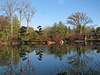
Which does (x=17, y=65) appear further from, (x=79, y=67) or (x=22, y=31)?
(x=22, y=31)

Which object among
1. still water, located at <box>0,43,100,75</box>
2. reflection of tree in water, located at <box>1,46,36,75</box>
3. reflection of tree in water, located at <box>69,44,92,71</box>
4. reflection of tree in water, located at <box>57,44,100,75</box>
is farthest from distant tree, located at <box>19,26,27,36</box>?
reflection of tree in water, located at <box>57,44,100,75</box>

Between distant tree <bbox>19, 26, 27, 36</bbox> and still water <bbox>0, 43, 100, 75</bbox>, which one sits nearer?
still water <bbox>0, 43, 100, 75</bbox>

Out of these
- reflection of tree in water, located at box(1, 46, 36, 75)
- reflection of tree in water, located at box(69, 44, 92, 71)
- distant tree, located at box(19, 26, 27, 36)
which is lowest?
reflection of tree in water, located at box(1, 46, 36, 75)

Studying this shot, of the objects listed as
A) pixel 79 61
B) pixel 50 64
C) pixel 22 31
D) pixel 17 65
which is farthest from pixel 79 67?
pixel 22 31

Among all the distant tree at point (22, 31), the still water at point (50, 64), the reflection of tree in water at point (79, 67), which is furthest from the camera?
the distant tree at point (22, 31)

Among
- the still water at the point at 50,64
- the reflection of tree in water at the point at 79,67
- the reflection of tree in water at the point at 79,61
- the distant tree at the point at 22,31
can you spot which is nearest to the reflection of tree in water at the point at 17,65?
the still water at the point at 50,64

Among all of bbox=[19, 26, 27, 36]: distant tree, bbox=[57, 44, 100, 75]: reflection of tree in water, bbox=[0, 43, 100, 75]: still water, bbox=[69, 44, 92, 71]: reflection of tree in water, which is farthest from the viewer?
bbox=[19, 26, 27, 36]: distant tree

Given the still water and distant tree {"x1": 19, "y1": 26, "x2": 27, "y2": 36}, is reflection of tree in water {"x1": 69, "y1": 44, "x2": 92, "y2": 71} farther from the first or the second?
distant tree {"x1": 19, "y1": 26, "x2": 27, "y2": 36}

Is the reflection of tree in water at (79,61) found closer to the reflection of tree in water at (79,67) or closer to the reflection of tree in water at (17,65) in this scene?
the reflection of tree in water at (79,67)

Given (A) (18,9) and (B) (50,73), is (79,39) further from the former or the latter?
(B) (50,73)

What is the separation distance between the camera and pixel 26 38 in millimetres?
26750

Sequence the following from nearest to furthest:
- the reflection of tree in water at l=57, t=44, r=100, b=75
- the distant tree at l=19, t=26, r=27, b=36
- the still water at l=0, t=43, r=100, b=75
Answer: the reflection of tree in water at l=57, t=44, r=100, b=75 → the still water at l=0, t=43, r=100, b=75 → the distant tree at l=19, t=26, r=27, b=36

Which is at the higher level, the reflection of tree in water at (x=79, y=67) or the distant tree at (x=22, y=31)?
the distant tree at (x=22, y=31)

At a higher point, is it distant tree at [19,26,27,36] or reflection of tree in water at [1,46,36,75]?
distant tree at [19,26,27,36]
